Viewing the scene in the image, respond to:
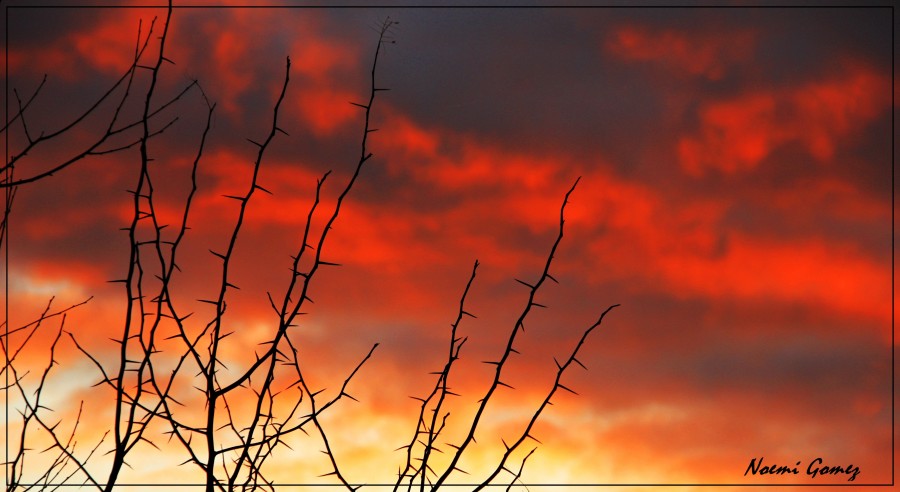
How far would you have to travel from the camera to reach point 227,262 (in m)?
2.41

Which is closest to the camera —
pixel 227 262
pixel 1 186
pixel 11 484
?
pixel 227 262

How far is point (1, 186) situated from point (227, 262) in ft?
2.47

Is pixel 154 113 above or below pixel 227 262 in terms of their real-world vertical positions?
above

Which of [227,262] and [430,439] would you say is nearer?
[227,262]

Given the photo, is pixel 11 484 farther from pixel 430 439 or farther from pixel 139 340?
pixel 430 439

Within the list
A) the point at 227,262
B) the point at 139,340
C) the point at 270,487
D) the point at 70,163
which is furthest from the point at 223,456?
the point at 70,163

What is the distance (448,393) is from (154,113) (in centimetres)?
120

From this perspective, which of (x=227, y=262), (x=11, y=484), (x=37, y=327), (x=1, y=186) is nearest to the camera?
(x=227, y=262)

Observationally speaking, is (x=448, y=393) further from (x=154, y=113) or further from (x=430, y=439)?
(x=154, y=113)

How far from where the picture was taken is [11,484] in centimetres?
302

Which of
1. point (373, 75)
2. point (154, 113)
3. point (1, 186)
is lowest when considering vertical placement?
point (1, 186)

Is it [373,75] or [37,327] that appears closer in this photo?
[373,75]

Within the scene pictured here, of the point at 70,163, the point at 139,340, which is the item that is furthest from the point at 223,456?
the point at 70,163

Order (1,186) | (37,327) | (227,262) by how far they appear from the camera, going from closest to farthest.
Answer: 1. (227,262)
2. (1,186)
3. (37,327)
